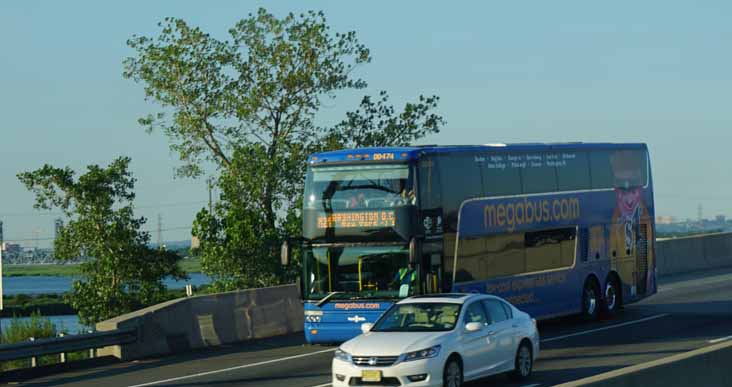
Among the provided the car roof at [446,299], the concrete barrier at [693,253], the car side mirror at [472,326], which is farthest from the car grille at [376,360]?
the concrete barrier at [693,253]

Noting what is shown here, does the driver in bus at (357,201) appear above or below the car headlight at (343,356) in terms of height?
above

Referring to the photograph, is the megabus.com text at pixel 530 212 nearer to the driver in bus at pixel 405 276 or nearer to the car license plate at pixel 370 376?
the driver in bus at pixel 405 276

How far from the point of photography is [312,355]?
23719 millimetres

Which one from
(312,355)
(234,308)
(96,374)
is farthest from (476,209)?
(96,374)

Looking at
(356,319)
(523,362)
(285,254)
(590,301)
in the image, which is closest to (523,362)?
(523,362)

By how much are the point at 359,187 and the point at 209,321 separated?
5.19 m

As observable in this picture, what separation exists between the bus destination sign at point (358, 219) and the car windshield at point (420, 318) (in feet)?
14.9

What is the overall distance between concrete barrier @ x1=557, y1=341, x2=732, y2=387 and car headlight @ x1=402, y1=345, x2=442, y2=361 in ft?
13.3

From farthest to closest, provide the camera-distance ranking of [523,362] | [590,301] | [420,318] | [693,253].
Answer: [693,253]
[590,301]
[523,362]
[420,318]

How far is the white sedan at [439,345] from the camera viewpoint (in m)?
16.2

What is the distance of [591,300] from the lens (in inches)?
1115

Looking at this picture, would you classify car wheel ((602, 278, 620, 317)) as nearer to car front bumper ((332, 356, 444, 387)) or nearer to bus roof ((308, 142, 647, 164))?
bus roof ((308, 142, 647, 164))

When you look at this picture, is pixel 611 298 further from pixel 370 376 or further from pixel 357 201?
pixel 370 376

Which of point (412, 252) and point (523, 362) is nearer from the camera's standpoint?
point (523, 362)
